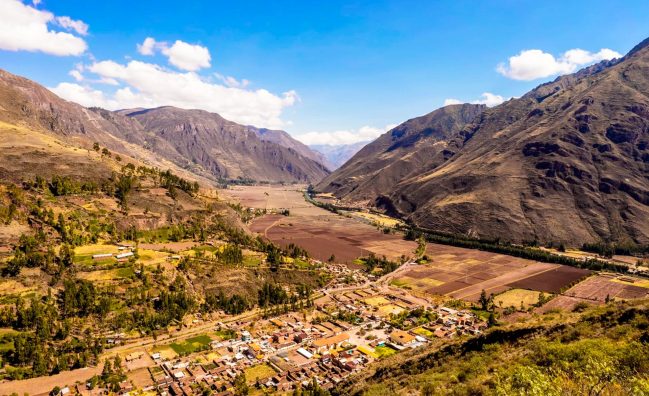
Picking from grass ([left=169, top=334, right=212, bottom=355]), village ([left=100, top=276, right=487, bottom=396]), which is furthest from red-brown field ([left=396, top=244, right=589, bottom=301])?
grass ([left=169, top=334, right=212, bottom=355])

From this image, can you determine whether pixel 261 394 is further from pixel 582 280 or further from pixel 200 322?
pixel 582 280

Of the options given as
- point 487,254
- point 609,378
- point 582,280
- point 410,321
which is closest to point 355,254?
point 487,254

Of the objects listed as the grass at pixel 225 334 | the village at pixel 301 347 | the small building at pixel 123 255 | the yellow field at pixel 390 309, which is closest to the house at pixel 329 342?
the village at pixel 301 347

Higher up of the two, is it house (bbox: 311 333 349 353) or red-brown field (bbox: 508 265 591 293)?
red-brown field (bbox: 508 265 591 293)

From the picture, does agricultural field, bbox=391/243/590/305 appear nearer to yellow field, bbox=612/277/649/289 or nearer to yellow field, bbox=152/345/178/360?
yellow field, bbox=612/277/649/289

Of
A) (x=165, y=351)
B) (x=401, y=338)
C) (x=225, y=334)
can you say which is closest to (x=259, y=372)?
(x=225, y=334)

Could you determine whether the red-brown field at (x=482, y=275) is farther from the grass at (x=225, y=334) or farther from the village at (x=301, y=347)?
the grass at (x=225, y=334)
